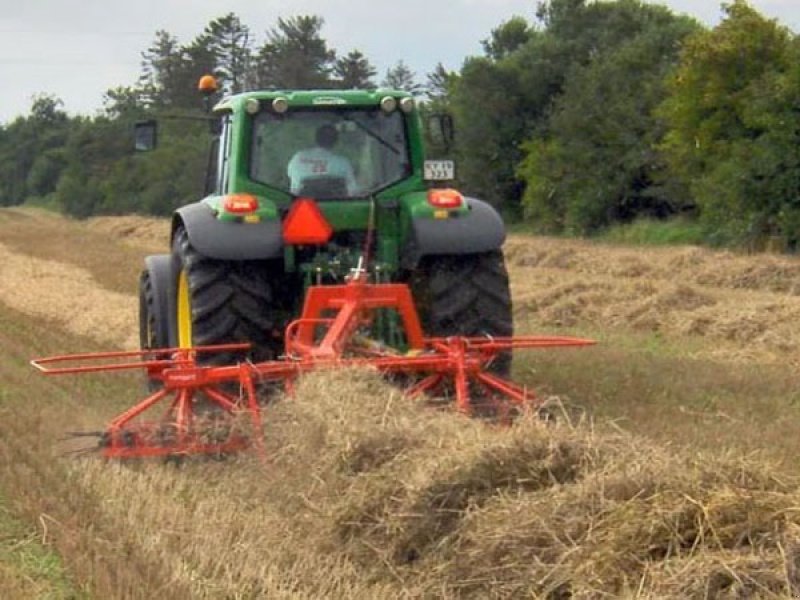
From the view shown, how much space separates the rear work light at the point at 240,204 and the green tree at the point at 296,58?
122 feet

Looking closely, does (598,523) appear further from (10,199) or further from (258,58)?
(10,199)

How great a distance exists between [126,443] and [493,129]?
97.3 feet

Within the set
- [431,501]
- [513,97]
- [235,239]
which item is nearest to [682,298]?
[235,239]

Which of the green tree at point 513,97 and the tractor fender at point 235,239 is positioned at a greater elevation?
the green tree at point 513,97

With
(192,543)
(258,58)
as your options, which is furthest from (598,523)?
(258,58)

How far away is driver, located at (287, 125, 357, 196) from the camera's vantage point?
8.58 metres

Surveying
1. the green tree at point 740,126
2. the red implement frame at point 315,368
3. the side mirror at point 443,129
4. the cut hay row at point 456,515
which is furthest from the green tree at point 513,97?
the cut hay row at point 456,515

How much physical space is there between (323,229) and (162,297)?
6.59ft

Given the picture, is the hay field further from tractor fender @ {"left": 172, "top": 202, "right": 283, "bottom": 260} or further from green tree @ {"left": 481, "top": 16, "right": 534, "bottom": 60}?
green tree @ {"left": 481, "top": 16, "right": 534, "bottom": 60}

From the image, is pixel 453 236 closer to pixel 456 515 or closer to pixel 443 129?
pixel 443 129

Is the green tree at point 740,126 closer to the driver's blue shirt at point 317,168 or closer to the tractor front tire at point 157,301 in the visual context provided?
the tractor front tire at point 157,301

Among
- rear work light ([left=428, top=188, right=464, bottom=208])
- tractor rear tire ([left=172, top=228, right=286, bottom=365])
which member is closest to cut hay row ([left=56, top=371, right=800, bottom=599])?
tractor rear tire ([left=172, top=228, right=286, bottom=365])

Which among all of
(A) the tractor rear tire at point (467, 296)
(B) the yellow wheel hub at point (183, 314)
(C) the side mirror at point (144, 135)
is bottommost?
(B) the yellow wheel hub at point (183, 314)

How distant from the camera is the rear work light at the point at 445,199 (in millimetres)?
8180
